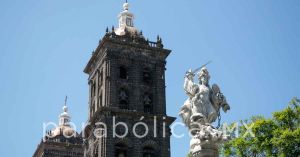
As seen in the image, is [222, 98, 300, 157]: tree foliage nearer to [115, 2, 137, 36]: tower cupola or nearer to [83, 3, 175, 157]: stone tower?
[83, 3, 175, 157]: stone tower

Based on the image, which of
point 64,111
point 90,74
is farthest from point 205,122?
point 64,111

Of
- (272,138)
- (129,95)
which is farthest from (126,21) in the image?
(272,138)

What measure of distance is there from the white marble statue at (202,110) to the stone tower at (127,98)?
43.4m

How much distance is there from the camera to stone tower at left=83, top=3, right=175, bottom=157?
5997 cm

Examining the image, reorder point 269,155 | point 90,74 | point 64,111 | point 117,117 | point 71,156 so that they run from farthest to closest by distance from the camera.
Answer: point 64,111 → point 71,156 → point 90,74 → point 117,117 → point 269,155

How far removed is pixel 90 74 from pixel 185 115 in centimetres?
5378

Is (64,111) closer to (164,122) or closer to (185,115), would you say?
(164,122)

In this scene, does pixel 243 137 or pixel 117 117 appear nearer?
pixel 243 137

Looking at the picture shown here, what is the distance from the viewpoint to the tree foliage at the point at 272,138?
104 ft

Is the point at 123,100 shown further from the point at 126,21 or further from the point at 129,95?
the point at 126,21

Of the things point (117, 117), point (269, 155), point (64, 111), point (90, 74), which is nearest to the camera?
point (269, 155)

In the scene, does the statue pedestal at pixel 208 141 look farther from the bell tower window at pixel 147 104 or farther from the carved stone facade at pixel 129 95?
the bell tower window at pixel 147 104

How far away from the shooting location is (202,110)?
1532 cm

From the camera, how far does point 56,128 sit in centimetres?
7931
